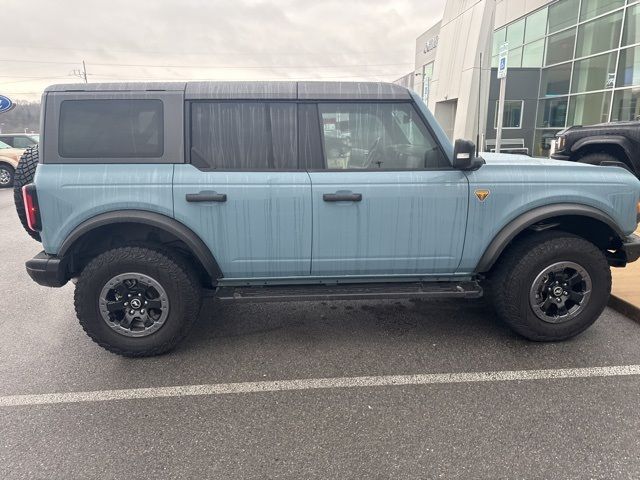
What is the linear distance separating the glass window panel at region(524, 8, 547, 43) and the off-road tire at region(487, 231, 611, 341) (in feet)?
61.6

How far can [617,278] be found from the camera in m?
4.52

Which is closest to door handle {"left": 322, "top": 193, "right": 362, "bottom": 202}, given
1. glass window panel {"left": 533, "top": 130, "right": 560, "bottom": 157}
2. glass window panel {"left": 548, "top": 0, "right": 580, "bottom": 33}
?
glass window panel {"left": 533, "top": 130, "right": 560, "bottom": 157}

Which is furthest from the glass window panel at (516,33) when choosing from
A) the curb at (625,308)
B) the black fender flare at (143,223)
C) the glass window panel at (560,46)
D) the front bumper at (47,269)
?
the front bumper at (47,269)

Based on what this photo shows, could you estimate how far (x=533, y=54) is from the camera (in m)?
19.4

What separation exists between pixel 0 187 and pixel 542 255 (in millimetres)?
17029

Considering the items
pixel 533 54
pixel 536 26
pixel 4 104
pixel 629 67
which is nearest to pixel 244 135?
pixel 629 67

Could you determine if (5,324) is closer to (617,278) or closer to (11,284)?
(11,284)

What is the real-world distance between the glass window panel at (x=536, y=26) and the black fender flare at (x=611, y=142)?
13.2 metres

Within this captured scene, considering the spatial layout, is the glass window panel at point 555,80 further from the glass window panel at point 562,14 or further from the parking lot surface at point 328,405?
the parking lot surface at point 328,405

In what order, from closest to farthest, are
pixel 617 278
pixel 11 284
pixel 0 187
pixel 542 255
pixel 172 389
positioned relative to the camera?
pixel 172 389 < pixel 542 255 < pixel 617 278 < pixel 11 284 < pixel 0 187

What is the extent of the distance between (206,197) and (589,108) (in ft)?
53.1

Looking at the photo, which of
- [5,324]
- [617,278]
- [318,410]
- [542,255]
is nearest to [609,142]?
[617,278]

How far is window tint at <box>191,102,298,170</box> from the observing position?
127 inches

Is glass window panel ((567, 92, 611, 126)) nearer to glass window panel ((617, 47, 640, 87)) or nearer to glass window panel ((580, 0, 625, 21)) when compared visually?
glass window panel ((617, 47, 640, 87))
